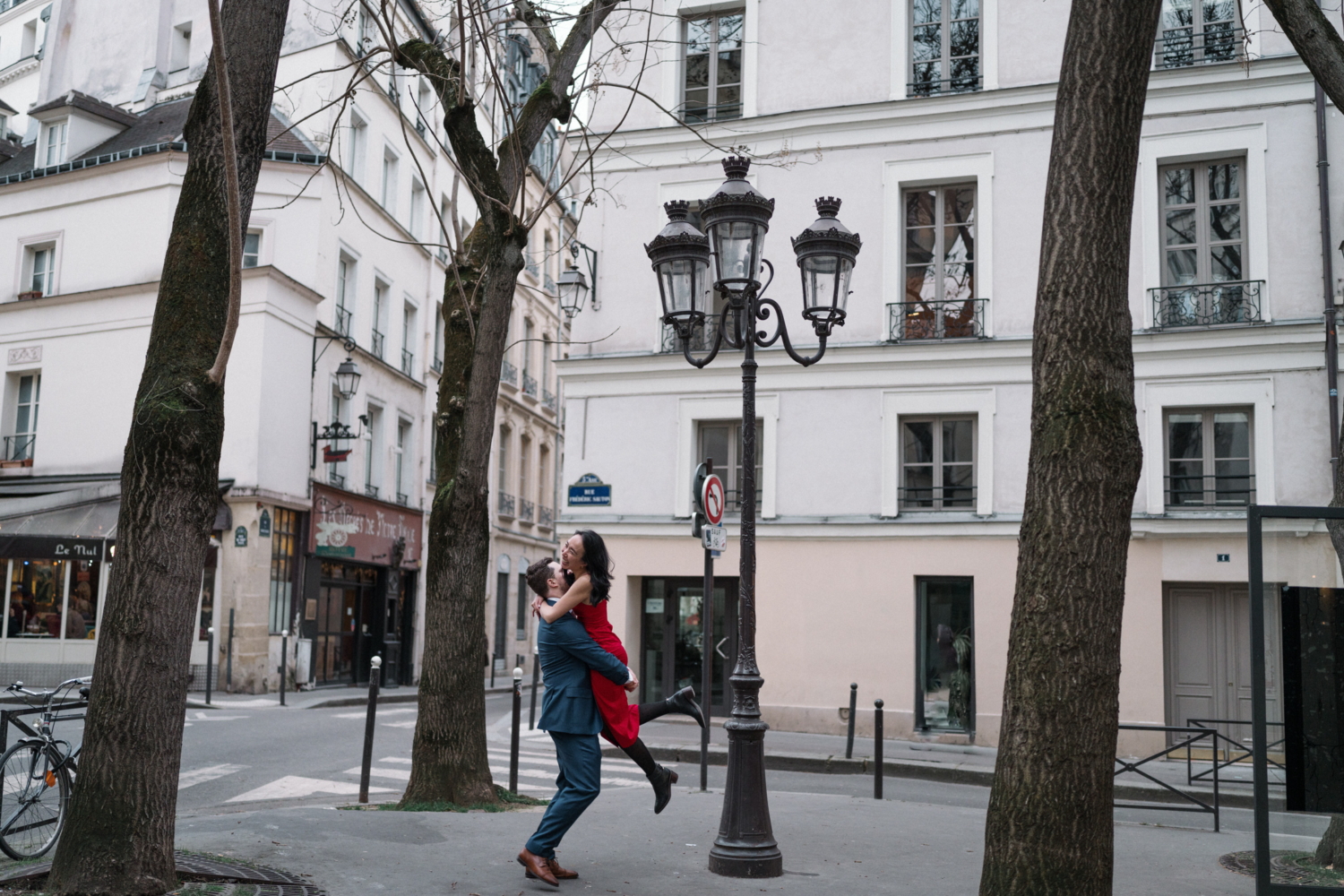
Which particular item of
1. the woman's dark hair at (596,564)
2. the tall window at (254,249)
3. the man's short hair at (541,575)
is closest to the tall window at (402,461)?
the tall window at (254,249)

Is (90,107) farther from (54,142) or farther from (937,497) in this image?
(937,497)

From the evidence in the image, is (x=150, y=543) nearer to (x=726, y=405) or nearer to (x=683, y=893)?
(x=683, y=893)

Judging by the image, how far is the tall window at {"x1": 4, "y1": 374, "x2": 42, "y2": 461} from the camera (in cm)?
2481

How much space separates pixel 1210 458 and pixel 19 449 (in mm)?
23110

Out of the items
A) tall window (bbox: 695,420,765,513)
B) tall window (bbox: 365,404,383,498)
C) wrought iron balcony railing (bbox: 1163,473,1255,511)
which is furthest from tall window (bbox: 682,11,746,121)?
tall window (bbox: 365,404,383,498)

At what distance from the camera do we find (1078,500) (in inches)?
196

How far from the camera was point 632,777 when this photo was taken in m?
12.6

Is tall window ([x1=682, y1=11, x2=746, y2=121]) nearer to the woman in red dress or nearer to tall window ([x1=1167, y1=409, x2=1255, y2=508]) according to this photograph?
tall window ([x1=1167, y1=409, x2=1255, y2=508])

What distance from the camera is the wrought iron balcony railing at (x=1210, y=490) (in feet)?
54.0

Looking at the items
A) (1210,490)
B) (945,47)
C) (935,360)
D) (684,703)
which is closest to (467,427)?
(684,703)

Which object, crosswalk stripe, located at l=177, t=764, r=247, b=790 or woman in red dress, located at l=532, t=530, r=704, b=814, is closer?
woman in red dress, located at l=532, t=530, r=704, b=814

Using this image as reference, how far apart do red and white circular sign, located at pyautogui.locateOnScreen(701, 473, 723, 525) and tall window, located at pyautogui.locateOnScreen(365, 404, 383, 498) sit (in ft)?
62.1

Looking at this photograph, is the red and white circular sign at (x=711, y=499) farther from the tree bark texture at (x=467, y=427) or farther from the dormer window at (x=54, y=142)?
the dormer window at (x=54, y=142)

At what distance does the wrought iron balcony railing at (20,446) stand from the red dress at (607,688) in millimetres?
22497
